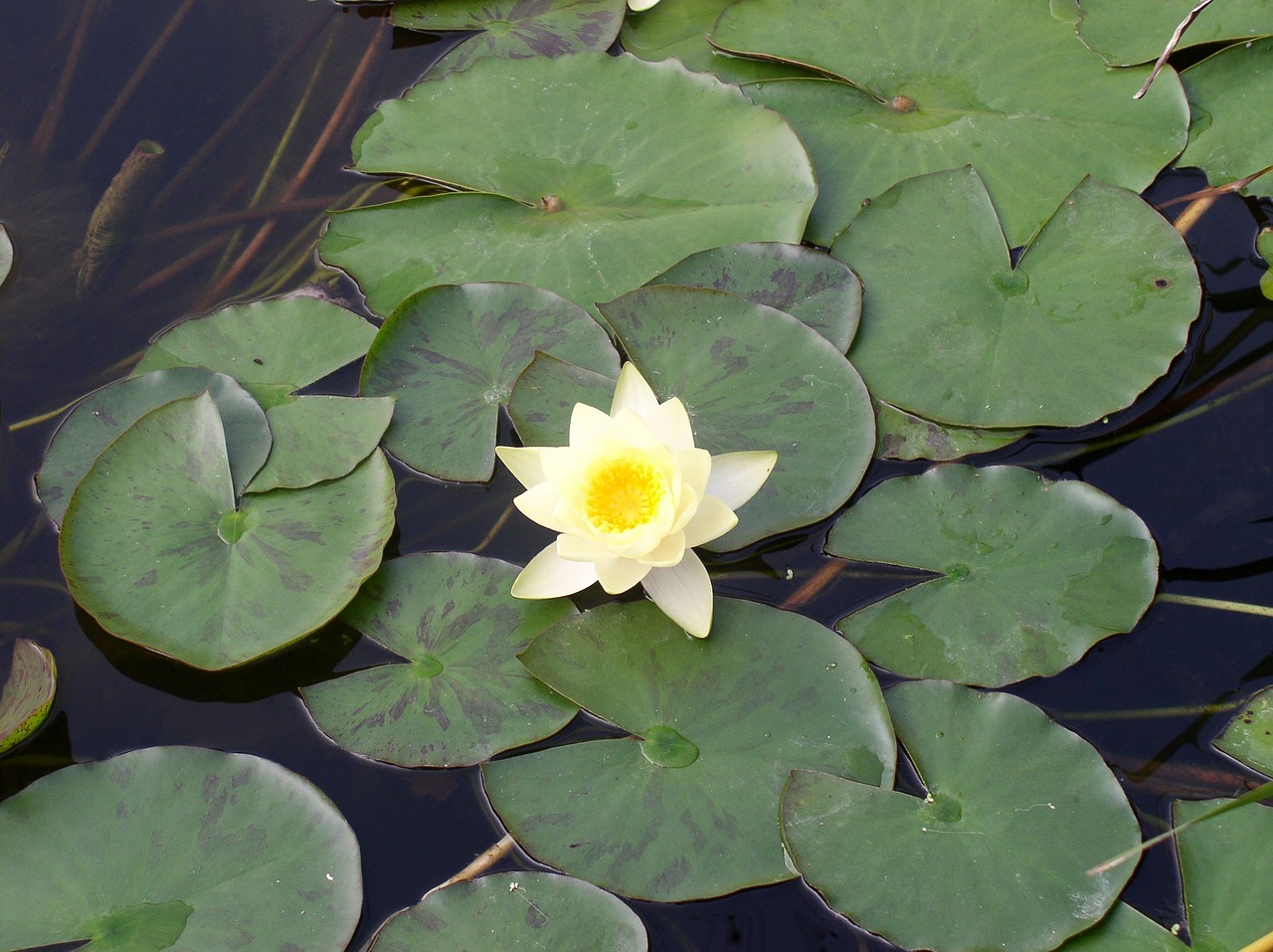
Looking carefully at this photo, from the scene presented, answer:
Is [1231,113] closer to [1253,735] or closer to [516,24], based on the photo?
[1253,735]

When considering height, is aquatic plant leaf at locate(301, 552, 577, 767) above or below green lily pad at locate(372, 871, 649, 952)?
above

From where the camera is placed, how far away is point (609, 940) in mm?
1623

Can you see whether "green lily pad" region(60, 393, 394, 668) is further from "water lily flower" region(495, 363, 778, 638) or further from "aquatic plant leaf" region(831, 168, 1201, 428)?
"aquatic plant leaf" region(831, 168, 1201, 428)

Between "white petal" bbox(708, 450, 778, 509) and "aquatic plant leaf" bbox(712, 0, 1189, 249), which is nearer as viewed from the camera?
"white petal" bbox(708, 450, 778, 509)

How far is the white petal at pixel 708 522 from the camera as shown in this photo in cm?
183

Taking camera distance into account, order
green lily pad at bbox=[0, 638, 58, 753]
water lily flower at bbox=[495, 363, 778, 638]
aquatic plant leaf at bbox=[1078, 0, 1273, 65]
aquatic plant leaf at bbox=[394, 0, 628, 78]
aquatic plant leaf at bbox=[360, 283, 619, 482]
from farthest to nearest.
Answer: aquatic plant leaf at bbox=[394, 0, 628, 78], aquatic plant leaf at bbox=[1078, 0, 1273, 65], aquatic plant leaf at bbox=[360, 283, 619, 482], green lily pad at bbox=[0, 638, 58, 753], water lily flower at bbox=[495, 363, 778, 638]

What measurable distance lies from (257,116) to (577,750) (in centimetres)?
231

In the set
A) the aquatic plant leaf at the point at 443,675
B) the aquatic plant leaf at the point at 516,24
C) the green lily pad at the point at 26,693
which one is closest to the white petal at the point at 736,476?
the aquatic plant leaf at the point at 443,675

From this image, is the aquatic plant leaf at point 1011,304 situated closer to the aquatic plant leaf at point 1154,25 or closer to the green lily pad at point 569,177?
the green lily pad at point 569,177

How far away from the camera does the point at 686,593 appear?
73.5 inches

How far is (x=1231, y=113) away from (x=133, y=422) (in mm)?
3029

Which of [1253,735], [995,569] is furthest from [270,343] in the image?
[1253,735]

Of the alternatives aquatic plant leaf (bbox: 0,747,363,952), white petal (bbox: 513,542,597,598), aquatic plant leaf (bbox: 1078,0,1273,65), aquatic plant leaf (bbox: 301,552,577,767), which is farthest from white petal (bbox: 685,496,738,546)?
aquatic plant leaf (bbox: 1078,0,1273,65)

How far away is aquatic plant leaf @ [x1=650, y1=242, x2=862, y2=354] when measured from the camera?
227 centimetres
